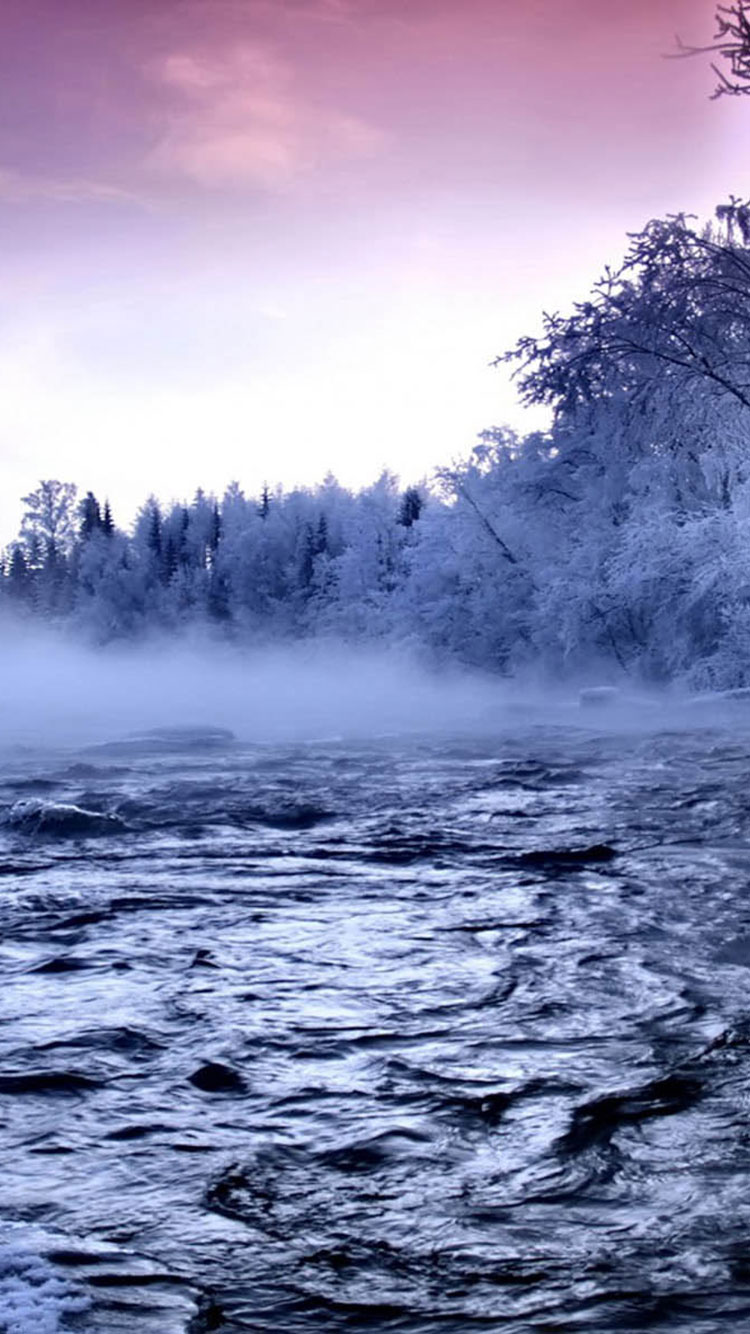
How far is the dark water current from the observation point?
2.67m

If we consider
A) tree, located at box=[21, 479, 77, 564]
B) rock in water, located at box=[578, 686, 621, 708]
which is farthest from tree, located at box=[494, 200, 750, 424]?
tree, located at box=[21, 479, 77, 564]

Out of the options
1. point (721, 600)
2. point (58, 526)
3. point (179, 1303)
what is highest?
point (58, 526)

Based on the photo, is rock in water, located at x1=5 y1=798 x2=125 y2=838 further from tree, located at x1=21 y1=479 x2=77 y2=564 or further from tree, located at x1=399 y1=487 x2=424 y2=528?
tree, located at x1=21 y1=479 x2=77 y2=564

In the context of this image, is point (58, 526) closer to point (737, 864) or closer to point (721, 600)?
point (721, 600)

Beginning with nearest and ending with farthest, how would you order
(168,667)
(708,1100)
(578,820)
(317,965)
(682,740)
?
(708,1100), (317,965), (578,820), (682,740), (168,667)

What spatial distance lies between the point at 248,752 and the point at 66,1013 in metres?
13.0

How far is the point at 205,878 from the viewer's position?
757 cm

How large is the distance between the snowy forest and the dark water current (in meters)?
7.76

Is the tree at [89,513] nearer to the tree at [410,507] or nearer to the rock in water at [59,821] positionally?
the tree at [410,507]

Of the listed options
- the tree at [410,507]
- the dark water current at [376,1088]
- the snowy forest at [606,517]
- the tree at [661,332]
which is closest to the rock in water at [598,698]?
the snowy forest at [606,517]

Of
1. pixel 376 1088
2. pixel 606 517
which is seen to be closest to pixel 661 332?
pixel 376 1088

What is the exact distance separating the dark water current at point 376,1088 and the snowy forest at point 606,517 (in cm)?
776

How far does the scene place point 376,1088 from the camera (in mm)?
3877

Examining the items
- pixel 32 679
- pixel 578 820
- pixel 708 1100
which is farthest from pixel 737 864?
pixel 32 679
